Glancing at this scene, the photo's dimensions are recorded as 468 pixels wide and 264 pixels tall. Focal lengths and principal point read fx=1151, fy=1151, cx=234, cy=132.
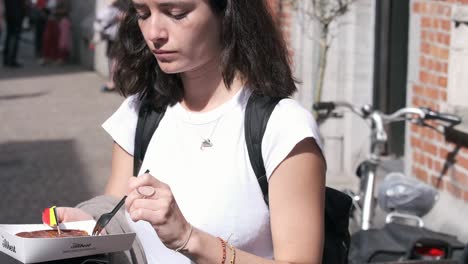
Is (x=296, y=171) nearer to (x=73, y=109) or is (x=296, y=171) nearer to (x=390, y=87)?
(x=390, y=87)

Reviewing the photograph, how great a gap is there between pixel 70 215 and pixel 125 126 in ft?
0.98

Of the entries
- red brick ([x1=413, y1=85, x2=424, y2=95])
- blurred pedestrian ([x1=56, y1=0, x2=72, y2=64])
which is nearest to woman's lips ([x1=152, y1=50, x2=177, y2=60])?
red brick ([x1=413, y1=85, x2=424, y2=95])

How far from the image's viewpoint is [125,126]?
10.0 feet

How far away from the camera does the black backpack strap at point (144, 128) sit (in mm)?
2990

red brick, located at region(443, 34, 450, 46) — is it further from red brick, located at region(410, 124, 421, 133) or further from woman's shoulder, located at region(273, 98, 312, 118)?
woman's shoulder, located at region(273, 98, 312, 118)

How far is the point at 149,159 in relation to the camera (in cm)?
294

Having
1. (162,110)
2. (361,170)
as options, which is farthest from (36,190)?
(162,110)

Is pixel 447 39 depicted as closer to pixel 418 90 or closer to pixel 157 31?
A: pixel 418 90

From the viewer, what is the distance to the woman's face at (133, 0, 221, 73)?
108 inches

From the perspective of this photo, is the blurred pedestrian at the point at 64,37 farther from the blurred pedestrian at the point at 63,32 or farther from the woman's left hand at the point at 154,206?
the woman's left hand at the point at 154,206

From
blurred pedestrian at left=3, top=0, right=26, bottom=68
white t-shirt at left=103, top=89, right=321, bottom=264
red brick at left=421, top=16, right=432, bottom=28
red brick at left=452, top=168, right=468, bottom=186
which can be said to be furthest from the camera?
blurred pedestrian at left=3, top=0, right=26, bottom=68

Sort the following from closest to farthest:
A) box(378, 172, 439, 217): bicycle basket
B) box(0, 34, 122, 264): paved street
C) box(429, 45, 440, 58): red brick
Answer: box(378, 172, 439, 217): bicycle basket < box(429, 45, 440, 58): red brick < box(0, 34, 122, 264): paved street

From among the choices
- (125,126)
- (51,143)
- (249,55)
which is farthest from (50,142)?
(249,55)

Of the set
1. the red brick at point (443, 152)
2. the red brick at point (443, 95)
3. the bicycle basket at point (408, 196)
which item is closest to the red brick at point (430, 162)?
the red brick at point (443, 152)
